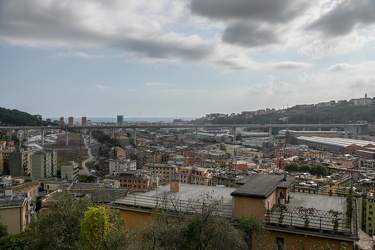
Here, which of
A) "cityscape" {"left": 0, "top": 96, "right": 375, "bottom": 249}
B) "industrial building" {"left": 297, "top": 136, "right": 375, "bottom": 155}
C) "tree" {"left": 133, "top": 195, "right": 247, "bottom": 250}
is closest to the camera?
"tree" {"left": 133, "top": 195, "right": 247, "bottom": 250}

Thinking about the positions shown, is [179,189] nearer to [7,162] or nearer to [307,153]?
[7,162]

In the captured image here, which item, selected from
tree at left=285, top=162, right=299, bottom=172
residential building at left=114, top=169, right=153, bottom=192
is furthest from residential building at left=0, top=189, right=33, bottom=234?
tree at left=285, top=162, right=299, bottom=172

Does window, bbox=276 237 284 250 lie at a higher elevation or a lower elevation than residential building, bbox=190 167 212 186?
higher

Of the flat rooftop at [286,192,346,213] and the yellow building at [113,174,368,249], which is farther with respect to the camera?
the flat rooftop at [286,192,346,213]

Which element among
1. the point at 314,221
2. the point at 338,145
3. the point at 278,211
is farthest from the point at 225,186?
the point at 338,145

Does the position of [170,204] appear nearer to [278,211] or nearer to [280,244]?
[278,211]

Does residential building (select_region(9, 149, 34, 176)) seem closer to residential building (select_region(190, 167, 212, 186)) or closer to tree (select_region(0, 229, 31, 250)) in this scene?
residential building (select_region(190, 167, 212, 186))

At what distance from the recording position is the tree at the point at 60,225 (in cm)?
487

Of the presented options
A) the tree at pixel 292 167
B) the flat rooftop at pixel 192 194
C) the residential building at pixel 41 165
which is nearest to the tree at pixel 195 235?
the flat rooftop at pixel 192 194

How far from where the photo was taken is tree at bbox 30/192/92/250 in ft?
16.0

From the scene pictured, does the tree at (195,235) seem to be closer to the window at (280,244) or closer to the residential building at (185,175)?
the window at (280,244)

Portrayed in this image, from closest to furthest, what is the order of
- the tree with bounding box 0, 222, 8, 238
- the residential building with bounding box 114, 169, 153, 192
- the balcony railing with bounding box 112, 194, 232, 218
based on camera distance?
the balcony railing with bounding box 112, 194, 232, 218
the tree with bounding box 0, 222, 8, 238
the residential building with bounding box 114, 169, 153, 192

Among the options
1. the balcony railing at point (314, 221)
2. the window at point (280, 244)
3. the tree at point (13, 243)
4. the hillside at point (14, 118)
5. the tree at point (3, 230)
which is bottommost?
the tree at point (3, 230)

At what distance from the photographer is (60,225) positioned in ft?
16.2
